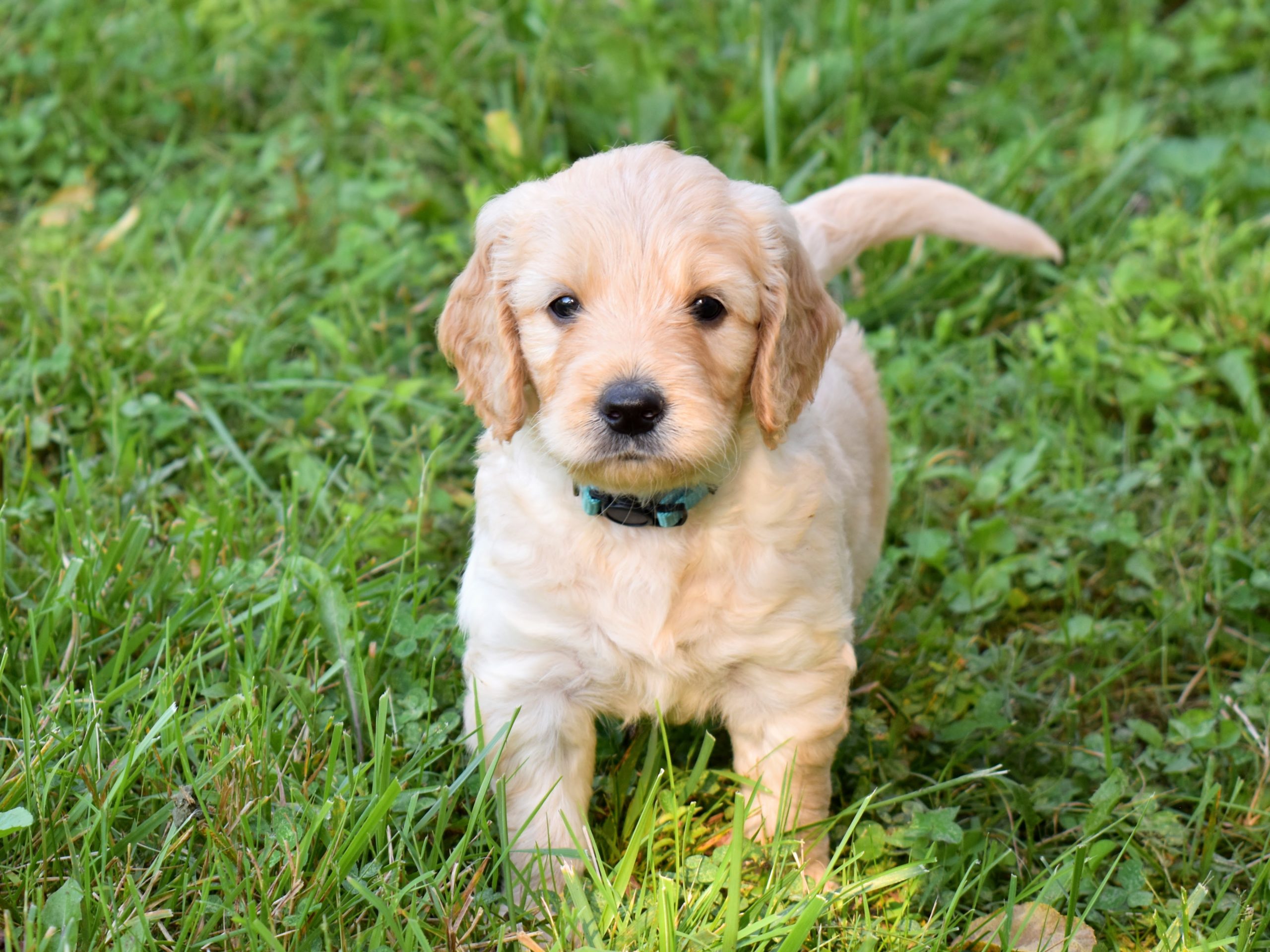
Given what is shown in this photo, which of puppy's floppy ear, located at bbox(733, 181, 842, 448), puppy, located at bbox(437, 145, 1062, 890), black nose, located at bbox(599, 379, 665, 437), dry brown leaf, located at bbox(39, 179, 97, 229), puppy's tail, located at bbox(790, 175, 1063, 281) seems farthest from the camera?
dry brown leaf, located at bbox(39, 179, 97, 229)

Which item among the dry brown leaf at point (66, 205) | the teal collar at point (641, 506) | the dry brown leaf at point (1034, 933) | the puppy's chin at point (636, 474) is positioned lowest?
the dry brown leaf at point (1034, 933)

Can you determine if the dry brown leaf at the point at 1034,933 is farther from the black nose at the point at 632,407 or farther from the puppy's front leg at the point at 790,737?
the black nose at the point at 632,407

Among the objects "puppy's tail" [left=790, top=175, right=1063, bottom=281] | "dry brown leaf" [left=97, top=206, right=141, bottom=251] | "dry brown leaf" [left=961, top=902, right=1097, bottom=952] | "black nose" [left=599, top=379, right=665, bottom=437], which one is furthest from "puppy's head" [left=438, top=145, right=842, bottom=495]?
"dry brown leaf" [left=97, top=206, right=141, bottom=251]

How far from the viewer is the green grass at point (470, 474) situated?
267 cm

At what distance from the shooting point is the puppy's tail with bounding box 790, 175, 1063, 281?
3578 millimetres

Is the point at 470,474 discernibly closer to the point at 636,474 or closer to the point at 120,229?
the point at 636,474

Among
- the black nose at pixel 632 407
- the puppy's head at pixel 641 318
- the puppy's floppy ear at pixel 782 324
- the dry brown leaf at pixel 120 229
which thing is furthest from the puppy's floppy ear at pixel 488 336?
the dry brown leaf at pixel 120 229

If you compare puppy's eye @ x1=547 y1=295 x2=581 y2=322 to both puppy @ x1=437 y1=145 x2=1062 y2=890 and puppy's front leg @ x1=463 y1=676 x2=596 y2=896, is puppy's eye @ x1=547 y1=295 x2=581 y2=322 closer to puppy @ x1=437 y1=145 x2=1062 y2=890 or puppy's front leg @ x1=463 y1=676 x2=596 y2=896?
puppy @ x1=437 y1=145 x2=1062 y2=890

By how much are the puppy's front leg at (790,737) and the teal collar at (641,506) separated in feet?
1.29

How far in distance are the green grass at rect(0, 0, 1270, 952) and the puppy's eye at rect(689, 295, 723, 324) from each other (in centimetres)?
94

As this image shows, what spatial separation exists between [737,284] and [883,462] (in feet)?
4.00

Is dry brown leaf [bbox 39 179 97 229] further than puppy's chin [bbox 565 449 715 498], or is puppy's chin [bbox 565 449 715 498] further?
dry brown leaf [bbox 39 179 97 229]

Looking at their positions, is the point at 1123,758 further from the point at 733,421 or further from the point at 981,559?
the point at 733,421

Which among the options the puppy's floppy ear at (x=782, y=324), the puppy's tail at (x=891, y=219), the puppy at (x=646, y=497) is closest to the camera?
the puppy at (x=646, y=497)
